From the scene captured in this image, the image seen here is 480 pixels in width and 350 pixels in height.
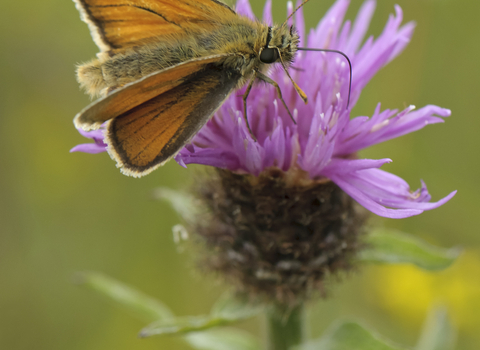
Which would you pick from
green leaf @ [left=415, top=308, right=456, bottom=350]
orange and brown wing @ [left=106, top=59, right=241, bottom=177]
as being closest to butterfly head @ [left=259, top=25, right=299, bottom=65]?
orange and brown wing @ [left=106, top=59, right=241, bottom=177]

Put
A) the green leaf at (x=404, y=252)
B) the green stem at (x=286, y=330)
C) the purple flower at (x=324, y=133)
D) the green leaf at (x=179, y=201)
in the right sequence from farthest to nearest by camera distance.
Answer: the green leaf at (x=179, y=201)
the green stem at (x=286, y=330)
the green leaf at (x=404, y=252)
the purple flower at (x=324, y=133)

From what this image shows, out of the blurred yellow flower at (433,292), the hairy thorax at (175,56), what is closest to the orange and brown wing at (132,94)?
the hairy thorax at (175,56)

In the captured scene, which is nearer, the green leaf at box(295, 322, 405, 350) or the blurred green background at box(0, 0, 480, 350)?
the green leaf at box(295, 322, 405, 350)

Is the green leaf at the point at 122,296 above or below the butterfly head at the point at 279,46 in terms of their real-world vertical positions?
below

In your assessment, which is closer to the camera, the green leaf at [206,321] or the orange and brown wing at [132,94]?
the orange and brown wing at [132,94]

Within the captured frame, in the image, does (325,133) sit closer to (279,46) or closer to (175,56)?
(279,46)

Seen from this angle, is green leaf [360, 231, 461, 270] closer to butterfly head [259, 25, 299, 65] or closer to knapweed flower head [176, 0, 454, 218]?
knapweed flower head [176, 0, 454, 218]

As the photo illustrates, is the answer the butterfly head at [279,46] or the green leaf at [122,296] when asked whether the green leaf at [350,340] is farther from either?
the butterfly head at [279,46]

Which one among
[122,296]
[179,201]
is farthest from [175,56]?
[122,296]
